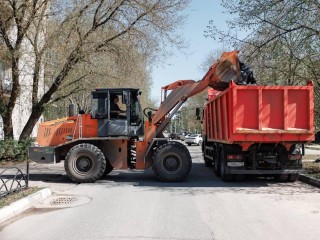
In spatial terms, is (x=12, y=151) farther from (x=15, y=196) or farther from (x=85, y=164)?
(x=15, y=196)

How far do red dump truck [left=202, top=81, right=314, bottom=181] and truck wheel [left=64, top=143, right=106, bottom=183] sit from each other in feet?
12.9

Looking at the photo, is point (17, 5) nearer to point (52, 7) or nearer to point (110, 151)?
point (52, 7)

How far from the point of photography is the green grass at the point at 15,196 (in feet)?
30.8

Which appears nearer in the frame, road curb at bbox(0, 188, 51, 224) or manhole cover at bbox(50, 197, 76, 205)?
road curb at bbox(0, 188, 51, 224)

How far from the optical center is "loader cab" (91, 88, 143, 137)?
1484cm

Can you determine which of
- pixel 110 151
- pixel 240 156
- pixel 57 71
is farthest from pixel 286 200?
pixel 57 71

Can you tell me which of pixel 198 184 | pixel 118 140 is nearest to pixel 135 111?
pixel 118 140

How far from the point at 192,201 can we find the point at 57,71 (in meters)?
13.9

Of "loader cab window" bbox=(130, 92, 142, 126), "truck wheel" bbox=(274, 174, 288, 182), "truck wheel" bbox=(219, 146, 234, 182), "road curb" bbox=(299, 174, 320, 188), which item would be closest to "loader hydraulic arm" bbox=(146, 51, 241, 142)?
"loader cab window" bbox=(130, 92, 142, 126)

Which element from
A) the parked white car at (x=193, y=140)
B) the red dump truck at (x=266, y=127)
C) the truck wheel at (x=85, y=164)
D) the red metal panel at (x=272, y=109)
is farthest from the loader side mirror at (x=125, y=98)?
the parked white car at (x=193, y=140)

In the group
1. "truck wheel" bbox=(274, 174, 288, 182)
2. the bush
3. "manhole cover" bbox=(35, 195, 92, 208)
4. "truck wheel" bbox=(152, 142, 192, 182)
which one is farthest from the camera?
the bush

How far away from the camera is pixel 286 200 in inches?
423

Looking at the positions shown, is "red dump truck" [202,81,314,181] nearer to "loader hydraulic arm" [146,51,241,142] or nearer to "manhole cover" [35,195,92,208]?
"loader hydraulic arm" [146,51,241,142]

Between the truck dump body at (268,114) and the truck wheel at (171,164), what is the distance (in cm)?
168
